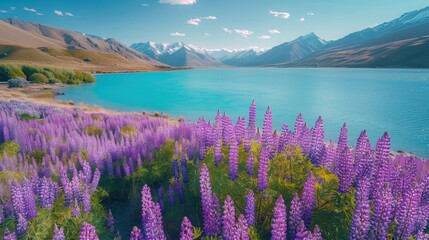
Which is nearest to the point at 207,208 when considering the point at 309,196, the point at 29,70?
the point at 309,196

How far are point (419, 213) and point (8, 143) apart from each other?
898 centimetres

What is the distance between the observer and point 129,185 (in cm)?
694

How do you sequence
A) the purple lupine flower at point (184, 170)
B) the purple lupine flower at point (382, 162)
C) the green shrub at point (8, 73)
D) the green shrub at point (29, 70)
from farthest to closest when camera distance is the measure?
the green shrub at point (29, 70) < the green shrub at point (8, 73) < the purple lupine flower at point (184, 170) < the purple lupine flower at point (382, 162)

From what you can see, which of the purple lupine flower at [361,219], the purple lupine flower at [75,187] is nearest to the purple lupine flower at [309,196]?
the purple lupine flower at [361,219]

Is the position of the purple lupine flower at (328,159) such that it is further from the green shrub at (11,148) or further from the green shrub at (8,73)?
the green shrub at (8,73)

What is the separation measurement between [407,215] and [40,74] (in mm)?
81993

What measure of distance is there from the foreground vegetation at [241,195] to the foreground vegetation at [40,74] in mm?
75209

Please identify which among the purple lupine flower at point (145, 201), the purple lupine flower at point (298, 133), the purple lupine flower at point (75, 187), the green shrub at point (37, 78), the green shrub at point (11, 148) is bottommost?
the green shrub at point (37, 78)

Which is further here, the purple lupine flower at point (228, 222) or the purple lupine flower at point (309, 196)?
the purple lupine flower at point (309, 196)

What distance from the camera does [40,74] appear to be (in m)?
71.1

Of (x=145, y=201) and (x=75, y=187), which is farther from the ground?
(x=145, y=201)

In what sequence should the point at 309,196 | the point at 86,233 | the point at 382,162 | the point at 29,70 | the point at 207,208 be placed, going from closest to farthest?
the point at 86,233 < the point at 207,208 < the point at 309,196 < the point at 382,162 < the point at 29,70

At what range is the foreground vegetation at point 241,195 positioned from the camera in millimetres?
2977

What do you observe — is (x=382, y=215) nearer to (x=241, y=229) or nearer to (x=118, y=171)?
(x=241, y=229)
